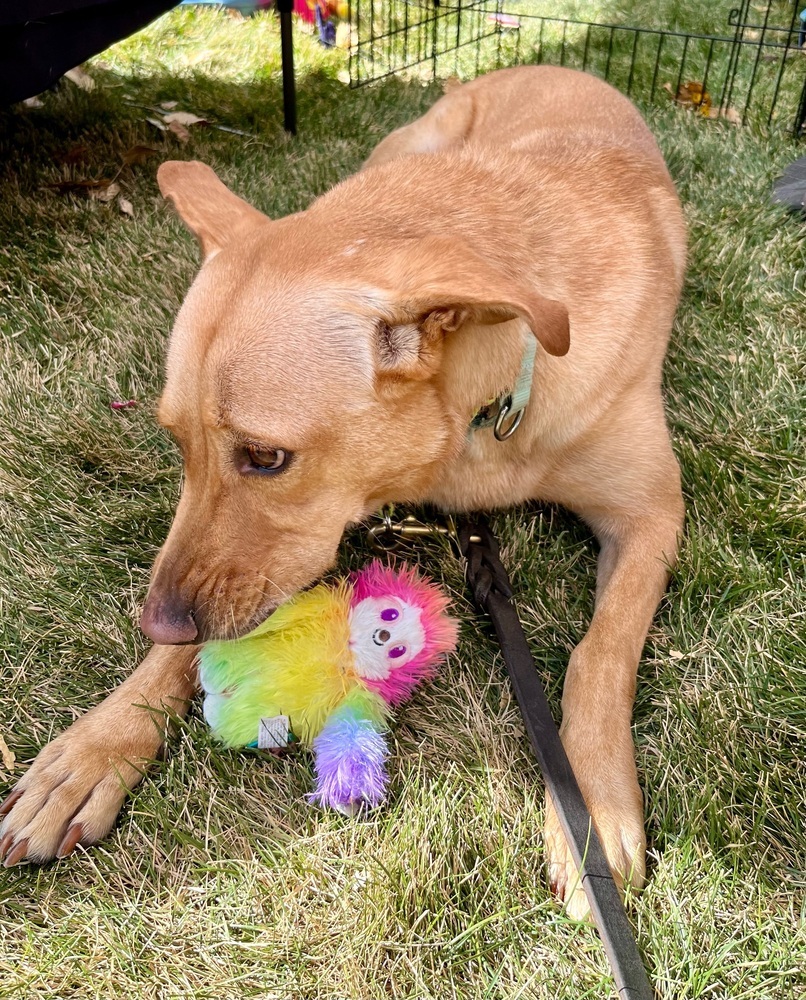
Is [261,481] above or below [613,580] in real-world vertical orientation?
above

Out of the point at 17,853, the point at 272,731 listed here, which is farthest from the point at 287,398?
the point at 17,853

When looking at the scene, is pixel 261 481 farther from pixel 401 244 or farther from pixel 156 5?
pixel 156 5

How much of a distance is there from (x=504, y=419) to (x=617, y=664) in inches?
26.5

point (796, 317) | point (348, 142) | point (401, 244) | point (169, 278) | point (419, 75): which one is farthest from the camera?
point (419, 75)

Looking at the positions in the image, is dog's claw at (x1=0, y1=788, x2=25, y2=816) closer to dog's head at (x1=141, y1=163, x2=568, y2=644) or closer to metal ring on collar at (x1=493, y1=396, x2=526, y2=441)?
dog's head at (x1=141, y1=163, x2=568, y2=644)

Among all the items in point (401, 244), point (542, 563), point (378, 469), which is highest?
point (401, 244)

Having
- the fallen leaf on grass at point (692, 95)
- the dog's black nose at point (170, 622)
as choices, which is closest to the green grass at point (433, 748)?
the dog's black nose at point (170, 622)

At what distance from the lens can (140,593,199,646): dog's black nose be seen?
5.80 feet

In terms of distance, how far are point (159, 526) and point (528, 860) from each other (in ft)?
4.81

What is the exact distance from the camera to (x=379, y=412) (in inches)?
73.5

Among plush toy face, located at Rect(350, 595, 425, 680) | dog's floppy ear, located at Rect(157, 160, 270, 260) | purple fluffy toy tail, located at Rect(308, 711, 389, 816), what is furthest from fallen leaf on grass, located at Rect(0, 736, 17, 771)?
dog's floppy ear, located at Rect(157, 160, 270, 260)

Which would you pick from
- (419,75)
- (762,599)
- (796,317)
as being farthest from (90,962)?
(419,75)

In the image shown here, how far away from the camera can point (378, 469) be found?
1.92 m

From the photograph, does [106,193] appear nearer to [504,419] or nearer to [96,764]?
[504,419]
